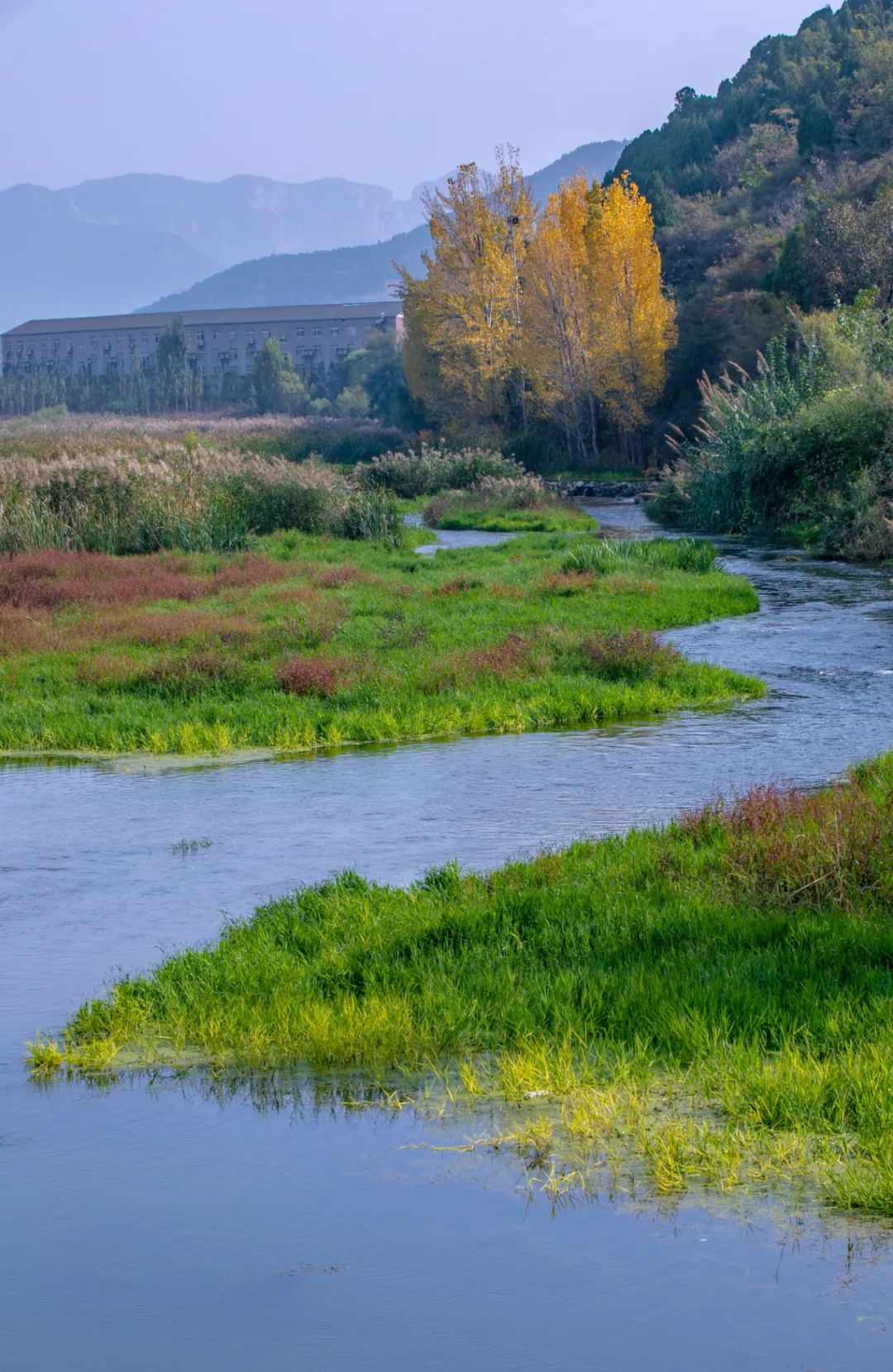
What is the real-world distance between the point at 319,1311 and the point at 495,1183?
1.02 m

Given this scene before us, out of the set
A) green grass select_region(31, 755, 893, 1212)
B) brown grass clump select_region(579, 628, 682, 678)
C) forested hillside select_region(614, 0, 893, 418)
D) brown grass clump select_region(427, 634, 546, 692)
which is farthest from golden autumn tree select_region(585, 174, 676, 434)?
green grass select_region(31, 755, 893, 1212)

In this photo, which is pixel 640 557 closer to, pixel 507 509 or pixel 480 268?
pixel 507 509

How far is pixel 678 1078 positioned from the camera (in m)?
5.99

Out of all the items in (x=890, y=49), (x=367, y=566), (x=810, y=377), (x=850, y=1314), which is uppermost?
(x=890, y=49)

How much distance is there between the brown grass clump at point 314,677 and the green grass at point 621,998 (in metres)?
6.94

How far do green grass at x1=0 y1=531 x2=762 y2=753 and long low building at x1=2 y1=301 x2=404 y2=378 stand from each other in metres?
161

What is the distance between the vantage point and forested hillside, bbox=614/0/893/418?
5328 centimetres

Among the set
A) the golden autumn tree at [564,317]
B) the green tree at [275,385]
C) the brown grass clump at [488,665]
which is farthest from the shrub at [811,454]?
the green tree at [275,385]

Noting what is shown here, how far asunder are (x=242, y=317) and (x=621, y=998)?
191m

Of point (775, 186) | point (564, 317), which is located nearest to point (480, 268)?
point (564, 317)

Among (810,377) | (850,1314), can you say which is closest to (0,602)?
(850,1314)

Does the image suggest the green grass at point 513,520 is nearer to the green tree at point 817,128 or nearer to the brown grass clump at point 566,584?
the brown grass clump at point 566,584

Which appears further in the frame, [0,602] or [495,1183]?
[0,602]

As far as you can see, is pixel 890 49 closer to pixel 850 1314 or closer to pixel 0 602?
pixel 0 602
